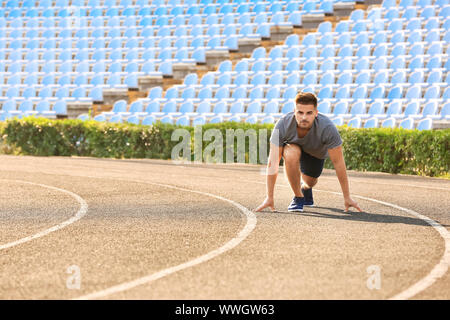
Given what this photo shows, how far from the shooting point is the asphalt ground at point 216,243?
5.16 meters

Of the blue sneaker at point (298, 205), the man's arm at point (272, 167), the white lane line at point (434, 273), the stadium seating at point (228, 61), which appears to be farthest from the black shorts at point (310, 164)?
the stadium seating at point (228, 61)

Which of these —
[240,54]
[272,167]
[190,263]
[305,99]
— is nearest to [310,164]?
[272,167]

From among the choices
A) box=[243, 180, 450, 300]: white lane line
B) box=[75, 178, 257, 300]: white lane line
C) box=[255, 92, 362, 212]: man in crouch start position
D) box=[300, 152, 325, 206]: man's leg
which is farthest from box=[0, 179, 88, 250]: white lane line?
box=[243, 180, 450, 300]: white lane line

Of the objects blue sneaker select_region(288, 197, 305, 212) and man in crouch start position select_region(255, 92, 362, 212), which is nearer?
man in crouch start position select_region(255, 92, 362, 212)

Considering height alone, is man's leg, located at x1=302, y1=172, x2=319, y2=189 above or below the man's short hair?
below

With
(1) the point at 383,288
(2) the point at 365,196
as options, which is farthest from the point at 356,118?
(1) the point at 383,288

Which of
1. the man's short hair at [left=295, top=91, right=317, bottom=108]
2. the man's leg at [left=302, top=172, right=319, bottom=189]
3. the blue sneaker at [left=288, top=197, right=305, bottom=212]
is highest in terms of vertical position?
the man's short hair at [left=295, top=91, right=317, bottom=108]

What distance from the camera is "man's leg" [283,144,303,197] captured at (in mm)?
8812

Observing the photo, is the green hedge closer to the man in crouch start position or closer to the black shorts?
the black shorts

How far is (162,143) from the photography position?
20.4m

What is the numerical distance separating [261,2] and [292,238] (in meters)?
26.9

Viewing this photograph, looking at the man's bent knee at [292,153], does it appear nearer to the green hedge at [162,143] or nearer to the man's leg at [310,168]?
the man's leg at [310,168]

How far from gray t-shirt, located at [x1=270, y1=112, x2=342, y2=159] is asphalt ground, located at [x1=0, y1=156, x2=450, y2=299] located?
95 centimetres
